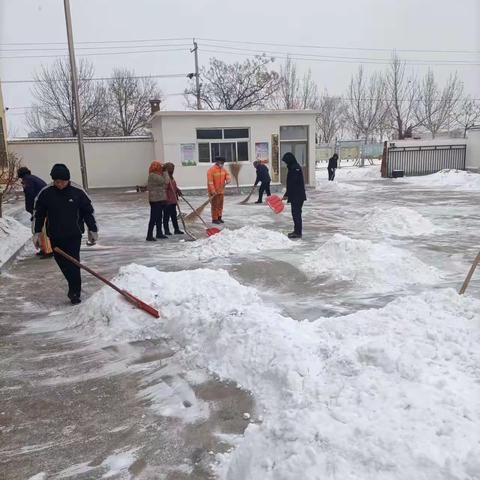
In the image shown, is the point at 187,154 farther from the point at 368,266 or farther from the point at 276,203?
the point at 368,266

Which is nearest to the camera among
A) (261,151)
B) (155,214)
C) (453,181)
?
(155,214)

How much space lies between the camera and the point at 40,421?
336cm

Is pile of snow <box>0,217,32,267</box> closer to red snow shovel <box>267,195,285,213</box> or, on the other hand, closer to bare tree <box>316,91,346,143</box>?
red snow shovel <box>267,195,285,213</box>

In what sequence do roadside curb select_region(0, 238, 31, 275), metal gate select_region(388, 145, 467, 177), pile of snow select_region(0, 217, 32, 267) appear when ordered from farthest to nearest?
metal gate select_region(388, 145, 467, 177), pile of snow select_region(0, 217, 32, 267), roadside curb select_region(0, 238, 31, 275)

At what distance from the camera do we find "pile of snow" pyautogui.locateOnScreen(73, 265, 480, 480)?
7.61ft

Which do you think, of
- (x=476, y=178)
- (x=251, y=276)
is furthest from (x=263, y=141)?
(x=251, y=276)

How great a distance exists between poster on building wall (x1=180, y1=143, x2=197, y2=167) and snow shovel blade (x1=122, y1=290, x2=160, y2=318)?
15.3m

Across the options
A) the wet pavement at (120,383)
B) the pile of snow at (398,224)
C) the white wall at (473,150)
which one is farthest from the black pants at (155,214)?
the white wall at (473,150)

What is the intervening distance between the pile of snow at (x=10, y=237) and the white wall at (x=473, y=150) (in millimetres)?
25768

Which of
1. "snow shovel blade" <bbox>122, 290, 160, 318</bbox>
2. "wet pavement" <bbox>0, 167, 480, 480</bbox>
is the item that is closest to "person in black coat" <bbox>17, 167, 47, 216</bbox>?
"wet pavement" <bbox>0, 167, 480, 480</bbox>

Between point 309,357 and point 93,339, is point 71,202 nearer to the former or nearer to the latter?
point 93,339

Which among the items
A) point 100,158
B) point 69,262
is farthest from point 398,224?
point 100,158

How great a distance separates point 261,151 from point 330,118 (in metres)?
39.4

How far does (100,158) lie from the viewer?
23.9 meters
